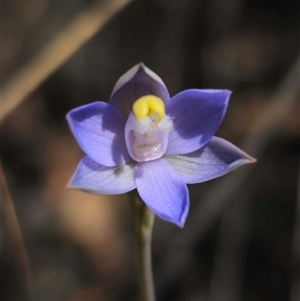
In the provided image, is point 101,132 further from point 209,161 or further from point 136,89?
point 209,161

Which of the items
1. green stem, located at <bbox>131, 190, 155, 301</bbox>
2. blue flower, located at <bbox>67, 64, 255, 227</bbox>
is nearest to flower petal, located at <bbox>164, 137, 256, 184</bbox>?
blue flower, located at <bbox>67, 64, 255, 227</bbox>

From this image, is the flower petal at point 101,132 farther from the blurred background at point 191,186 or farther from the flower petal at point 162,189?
the blurred background at point 191,186

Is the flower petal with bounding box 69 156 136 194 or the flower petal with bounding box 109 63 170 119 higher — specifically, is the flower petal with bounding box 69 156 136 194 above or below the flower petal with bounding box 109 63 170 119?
below

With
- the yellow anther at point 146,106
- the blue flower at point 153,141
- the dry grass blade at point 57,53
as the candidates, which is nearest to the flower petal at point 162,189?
the blue flower at point 153,141

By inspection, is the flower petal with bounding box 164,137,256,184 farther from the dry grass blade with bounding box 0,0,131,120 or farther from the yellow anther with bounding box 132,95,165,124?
the dry grass blade with bounding box 0,0,131,120

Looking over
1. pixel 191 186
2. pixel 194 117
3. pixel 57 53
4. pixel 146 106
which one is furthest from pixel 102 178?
pixel 191 186

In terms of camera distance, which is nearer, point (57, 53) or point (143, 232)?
point (143, 232)
